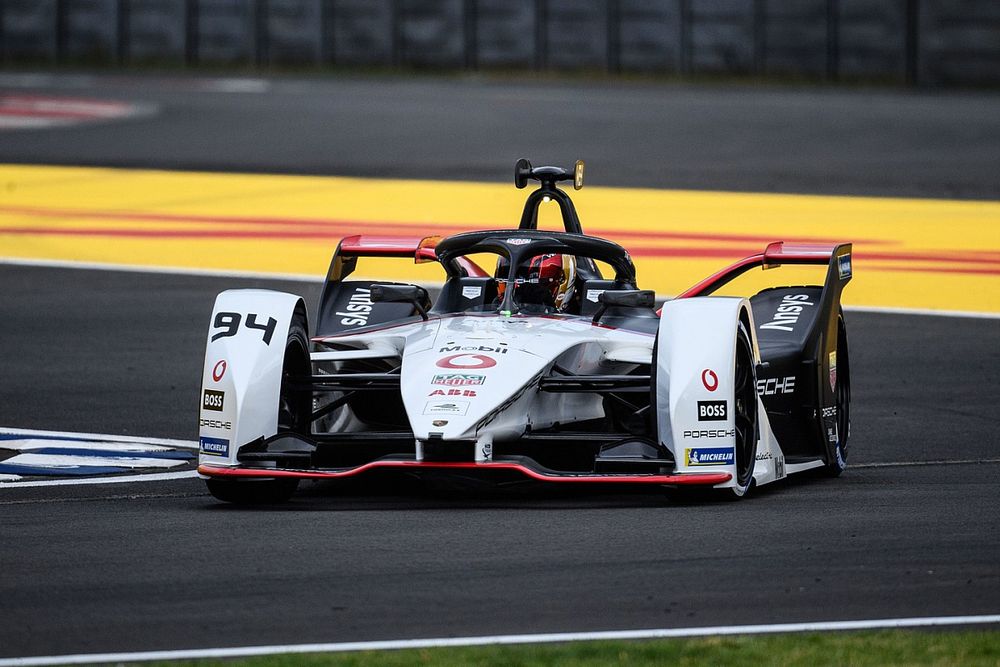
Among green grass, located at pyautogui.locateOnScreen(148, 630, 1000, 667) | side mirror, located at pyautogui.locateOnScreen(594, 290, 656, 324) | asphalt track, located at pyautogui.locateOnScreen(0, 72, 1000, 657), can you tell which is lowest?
green grass, located at pyautogui.locateOnScreen(148, 630, 1000, 667)

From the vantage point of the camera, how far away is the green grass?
21.5 feet

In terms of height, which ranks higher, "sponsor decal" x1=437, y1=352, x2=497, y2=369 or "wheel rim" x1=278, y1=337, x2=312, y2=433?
"sponsor decal" x1=437, y1=352, x2=497, y2=369

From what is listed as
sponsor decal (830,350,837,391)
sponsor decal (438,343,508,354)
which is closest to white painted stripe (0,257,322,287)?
sponsor decal (830,350,837,391)

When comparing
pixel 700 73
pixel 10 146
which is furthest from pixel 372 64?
pixel 10 146

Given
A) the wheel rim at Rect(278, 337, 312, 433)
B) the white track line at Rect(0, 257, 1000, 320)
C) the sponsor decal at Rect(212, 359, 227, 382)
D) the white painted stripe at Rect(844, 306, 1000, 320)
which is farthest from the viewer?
the white track line at Rect(0, 257, 1000, 320)

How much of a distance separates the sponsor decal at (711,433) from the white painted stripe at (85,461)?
127 inches

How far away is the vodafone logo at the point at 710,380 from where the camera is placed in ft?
30.5

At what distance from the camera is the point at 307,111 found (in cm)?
3888

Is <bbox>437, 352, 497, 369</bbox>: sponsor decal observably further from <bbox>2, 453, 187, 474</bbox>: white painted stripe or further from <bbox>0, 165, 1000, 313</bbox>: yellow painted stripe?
<bbox>0, 165, 1000, 313</bbox>: yellow painted stripe

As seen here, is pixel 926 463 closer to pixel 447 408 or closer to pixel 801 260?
pixel 801 260

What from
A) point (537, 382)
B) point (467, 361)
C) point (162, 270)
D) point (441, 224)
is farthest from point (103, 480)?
point (441, 224)

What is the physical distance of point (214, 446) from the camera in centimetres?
957

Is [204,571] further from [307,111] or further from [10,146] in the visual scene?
[307,111]

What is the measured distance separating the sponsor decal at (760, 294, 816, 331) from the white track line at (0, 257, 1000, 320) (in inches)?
230
